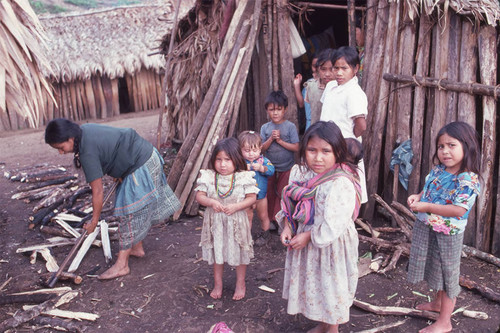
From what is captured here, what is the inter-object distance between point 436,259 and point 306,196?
1.06 meters

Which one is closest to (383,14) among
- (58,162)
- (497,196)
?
(497,196)

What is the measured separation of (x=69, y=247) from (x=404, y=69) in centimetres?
412

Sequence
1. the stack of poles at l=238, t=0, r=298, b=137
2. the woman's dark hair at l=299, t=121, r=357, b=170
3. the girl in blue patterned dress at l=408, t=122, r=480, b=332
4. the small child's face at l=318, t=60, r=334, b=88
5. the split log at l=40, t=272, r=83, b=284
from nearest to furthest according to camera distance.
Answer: the woman's dark hair at l=299, t=121, r=357, b=170
the girl in blue patterned dress at l=408, t=122, r=480, b=332
the split log at l=40, t=272, r=83, b=284
the small child's face at l=318, t=60, r=334, b=88
the stack of poles at l=238, t=0, r=298, b=137

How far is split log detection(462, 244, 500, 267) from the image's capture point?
3.64m

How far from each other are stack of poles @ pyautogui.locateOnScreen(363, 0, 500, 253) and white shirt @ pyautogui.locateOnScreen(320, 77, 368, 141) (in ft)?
2.72

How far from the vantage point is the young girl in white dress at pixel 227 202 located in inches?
120

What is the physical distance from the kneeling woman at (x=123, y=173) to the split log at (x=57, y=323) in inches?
25.7

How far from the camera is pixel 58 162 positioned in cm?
859

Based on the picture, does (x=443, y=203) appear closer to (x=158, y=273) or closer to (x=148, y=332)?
(x=148, y=332)

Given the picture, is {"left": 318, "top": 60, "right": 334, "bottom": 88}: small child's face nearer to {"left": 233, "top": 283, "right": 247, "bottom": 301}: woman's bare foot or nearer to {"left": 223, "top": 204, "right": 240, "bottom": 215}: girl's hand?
{"left": 223, "top": 204, "right": 240, "bottom": 215}: girl's hand

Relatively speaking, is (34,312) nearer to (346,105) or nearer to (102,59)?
(346,105)

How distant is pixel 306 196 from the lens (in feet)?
8.04

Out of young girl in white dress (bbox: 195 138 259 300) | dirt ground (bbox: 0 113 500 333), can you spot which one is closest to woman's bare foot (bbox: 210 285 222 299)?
dirt ground (bbox: 0 113 500 333)

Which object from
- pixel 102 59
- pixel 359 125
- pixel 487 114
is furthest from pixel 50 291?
pixel 102 59
